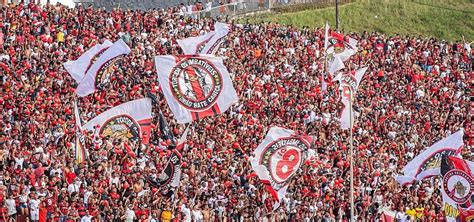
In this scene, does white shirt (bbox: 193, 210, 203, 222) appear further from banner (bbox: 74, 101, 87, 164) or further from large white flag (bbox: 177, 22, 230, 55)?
large white flag (bbox: 177, 22, 230, 55)

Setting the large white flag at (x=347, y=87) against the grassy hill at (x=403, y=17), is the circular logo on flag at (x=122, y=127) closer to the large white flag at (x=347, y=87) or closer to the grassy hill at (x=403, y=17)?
the large white flag at (x=347, y=87)

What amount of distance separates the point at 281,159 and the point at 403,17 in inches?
1555

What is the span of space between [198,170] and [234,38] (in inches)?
536

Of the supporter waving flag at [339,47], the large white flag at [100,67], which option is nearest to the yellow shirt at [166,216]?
the large white flag at [100,67]

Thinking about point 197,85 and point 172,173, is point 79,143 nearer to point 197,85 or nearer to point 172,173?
point 172,173

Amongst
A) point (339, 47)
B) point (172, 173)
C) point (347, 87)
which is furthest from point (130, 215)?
point (339, 47)

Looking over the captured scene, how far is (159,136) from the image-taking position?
39594 millimetres

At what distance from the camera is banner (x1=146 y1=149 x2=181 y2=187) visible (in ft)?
107

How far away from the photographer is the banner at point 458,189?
31250 mm

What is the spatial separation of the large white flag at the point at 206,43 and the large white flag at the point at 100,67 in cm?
525

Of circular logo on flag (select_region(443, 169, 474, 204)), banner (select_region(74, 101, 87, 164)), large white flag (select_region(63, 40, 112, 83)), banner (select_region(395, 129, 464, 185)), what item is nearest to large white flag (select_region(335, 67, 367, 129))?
large white flag (select_region(63, 40, 112, 83))

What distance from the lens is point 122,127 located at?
3294cm

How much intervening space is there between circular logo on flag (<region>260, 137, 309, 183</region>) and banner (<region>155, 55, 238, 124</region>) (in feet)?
5.11

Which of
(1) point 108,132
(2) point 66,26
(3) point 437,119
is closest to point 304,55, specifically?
(3) point 437,119
